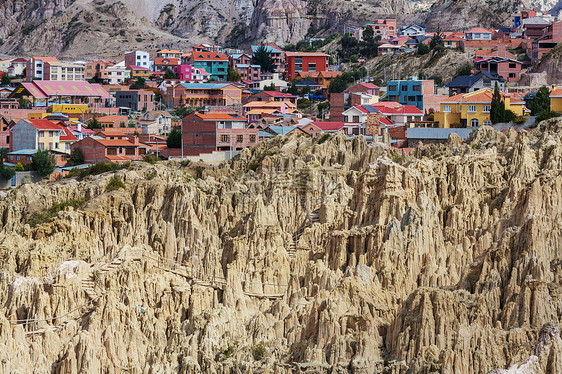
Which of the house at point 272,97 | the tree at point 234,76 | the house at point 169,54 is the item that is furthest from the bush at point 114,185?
the house at point 169,54

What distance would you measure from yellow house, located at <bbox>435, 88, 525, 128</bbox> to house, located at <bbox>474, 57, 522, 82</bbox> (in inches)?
977

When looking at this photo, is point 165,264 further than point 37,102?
No

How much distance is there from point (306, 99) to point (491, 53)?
798 inches

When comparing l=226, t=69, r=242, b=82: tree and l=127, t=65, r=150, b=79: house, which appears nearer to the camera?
l=226, t=69, r=242, b=82: tree

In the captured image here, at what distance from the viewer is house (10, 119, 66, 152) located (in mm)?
97312

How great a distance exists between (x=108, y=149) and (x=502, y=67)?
39.9 meters

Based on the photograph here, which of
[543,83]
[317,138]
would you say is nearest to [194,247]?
[317,138]

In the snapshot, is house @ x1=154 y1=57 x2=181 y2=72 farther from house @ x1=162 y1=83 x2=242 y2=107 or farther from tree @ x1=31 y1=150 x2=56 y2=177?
tree @ x1=31 y1=150 x2=56 y2=177

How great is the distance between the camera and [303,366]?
33.7 meters

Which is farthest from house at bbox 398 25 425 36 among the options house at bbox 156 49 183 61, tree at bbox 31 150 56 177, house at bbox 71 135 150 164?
tree at bbox 31 150 56 177

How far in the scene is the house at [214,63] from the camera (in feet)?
498

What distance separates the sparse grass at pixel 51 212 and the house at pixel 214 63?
92.0 meters

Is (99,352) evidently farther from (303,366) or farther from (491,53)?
(491,53)

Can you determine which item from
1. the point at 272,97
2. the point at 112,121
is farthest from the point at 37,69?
the point at 272,97
